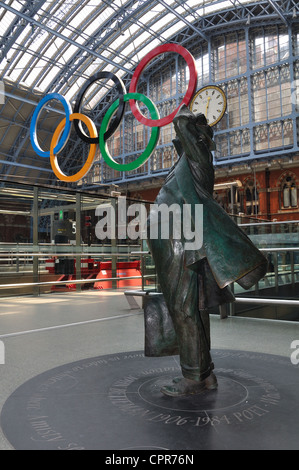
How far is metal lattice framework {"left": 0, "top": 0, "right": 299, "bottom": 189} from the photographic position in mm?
19984

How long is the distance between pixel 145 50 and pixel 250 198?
38.9 feet

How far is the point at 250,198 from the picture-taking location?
24156mm

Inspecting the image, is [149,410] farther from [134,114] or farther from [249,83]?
[249,83]

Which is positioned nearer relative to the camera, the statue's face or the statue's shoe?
the statue's shoe

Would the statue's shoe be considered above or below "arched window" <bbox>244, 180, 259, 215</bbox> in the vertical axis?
below

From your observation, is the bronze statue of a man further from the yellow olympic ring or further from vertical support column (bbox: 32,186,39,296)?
the yellow olympic ring

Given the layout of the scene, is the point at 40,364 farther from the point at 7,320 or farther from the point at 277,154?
the point at 277,154

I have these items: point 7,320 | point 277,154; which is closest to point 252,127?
point 277,154

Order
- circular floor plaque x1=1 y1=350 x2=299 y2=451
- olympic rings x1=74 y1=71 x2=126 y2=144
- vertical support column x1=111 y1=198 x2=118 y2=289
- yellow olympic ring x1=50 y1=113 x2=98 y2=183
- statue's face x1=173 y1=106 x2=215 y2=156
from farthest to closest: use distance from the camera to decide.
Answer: yellow olympic ring x1=50 y1=113 x2=98 y2=183 < olympic rings x1=74 y1=71 x2=126 y2=144 < vertical support column x1=111 y1=198 x2=118 y2=289 < statue's face x1=173 y1=106 x2=215 y2=156 < circular floor plaque x1=1 y1=350 x2=299 y2=451

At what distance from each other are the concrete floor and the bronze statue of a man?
0.93 metres

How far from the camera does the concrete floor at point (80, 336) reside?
2.66 meters

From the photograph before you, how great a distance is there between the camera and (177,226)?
2.01 meters
